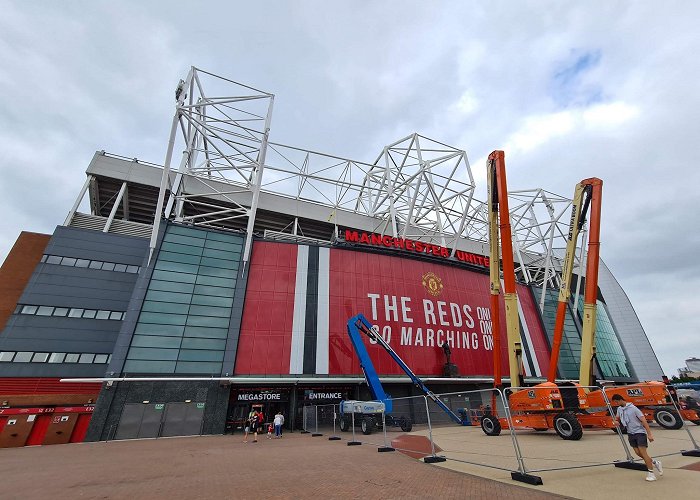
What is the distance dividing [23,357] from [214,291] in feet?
47.9

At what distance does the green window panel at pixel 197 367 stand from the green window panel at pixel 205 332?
85.5 inches

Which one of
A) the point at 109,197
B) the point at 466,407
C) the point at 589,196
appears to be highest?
the point at 109,197

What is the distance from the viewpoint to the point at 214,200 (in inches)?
1583

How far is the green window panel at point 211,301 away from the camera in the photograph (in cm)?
2795

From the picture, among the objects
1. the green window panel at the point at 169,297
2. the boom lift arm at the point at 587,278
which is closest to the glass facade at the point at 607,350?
the boom lift arm at the point at 587,278

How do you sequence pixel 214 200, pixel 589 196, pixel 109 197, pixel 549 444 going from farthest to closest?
pixel 214 200
pixel 109 197
pixel 589 196
pixel 549 444

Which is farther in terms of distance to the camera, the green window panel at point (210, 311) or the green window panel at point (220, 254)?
the green window panel at point (220, 254)

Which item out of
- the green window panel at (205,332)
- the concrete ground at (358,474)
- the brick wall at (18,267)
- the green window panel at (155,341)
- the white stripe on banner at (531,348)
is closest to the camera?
the concrete ground at (358,474)

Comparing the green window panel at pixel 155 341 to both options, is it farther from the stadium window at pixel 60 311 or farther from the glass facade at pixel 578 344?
the glass facade at pixel 578 344

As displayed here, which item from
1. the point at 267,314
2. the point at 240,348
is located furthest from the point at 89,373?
the point at 267,314

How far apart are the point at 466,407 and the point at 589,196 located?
17.7 m

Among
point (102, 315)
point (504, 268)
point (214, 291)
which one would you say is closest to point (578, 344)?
point (504, 268)

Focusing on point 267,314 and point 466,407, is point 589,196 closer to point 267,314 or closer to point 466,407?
point 466,407

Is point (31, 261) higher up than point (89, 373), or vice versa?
point (31, 261)
